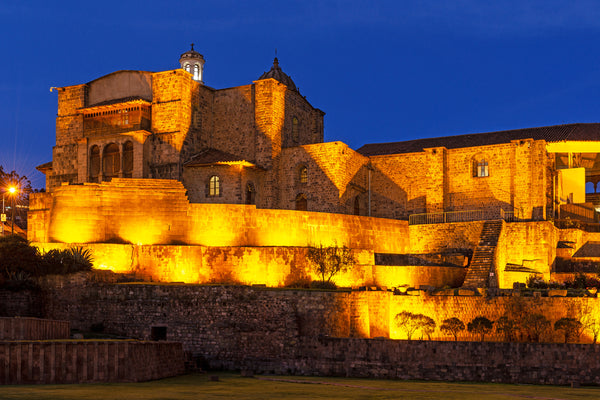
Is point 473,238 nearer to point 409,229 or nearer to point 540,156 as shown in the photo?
point 409,229

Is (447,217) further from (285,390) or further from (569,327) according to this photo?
(285,390)

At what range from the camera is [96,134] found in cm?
4003

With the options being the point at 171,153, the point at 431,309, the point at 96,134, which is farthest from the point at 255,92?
the point at 431,309

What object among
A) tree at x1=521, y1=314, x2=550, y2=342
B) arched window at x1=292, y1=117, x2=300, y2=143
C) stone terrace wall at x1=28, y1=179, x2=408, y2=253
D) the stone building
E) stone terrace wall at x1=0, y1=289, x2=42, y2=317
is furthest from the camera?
arched window at x1=292, y1=117, x2=300, y2=143

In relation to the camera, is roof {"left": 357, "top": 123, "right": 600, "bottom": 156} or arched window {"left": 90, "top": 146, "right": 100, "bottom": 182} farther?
arched window {"left": 90, "top": 146, "right": 100, "bottom": 182}

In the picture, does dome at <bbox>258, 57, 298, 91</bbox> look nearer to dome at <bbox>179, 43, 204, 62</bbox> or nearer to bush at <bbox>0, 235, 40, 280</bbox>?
dome at <bbox>179, 43, 204, 62</bbox>

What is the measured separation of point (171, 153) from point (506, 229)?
1872cm

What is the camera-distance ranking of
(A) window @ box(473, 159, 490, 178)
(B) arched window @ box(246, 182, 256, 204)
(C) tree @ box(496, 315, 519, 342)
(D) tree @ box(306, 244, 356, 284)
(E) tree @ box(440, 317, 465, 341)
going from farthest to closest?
(B) arched window @ box(246, 182, 256, 204)
(A) window @ box(473, 159, 490, 178)
(D) tree @ box(306, 244, 356, 284)
(E) tree @ box(440, 317, 465, 341)
(C) tree @ box(496, 315, 519, 342)

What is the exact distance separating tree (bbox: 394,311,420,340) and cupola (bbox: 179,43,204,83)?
31057 mm

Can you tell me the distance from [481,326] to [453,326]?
39.3 inches

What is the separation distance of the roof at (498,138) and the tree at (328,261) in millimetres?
14149

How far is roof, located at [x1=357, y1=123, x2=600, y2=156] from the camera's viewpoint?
123 ft

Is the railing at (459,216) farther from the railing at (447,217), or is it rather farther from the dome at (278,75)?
the dome at (278,75)

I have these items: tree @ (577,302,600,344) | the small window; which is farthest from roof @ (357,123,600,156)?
tree @ (577,302,600,344)
